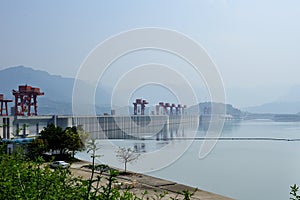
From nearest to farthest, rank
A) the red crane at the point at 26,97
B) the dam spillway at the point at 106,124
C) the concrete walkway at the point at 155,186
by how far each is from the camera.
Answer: the concrete walkway at the point at 155,186
the dam spillway at the point at 106,124
the red crane at the point at 26,97

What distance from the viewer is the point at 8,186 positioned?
0.85 m

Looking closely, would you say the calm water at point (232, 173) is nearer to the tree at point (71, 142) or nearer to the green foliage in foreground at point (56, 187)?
the tree at point (71, 142)

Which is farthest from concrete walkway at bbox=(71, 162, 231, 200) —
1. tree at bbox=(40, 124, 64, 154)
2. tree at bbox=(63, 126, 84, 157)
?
tree at bbox=(40, 124, 64, 154)

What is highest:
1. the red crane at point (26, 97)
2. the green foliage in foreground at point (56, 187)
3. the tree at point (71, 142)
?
the red crane at point (26, 97)

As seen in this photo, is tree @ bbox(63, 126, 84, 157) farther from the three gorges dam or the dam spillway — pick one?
the dam spillway

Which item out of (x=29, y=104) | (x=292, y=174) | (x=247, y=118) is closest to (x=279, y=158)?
(x=292, y=174)

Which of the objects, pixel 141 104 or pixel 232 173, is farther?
pixel 141 104

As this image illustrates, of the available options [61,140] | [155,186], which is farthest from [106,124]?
[155,186]

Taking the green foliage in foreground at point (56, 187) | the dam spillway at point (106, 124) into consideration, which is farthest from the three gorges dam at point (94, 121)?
the green foliage in foreground at point (56, 187)

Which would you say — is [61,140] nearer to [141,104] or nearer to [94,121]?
[94,121]

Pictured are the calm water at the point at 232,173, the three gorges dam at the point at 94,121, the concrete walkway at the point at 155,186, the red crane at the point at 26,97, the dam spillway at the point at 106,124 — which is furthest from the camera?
the red crane at the point at 26,97

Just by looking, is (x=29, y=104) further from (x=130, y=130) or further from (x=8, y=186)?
(x=8, y=186)

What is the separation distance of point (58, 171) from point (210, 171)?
881 centimetres

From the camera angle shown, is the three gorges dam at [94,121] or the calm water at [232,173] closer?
the calm water at [232,173]
